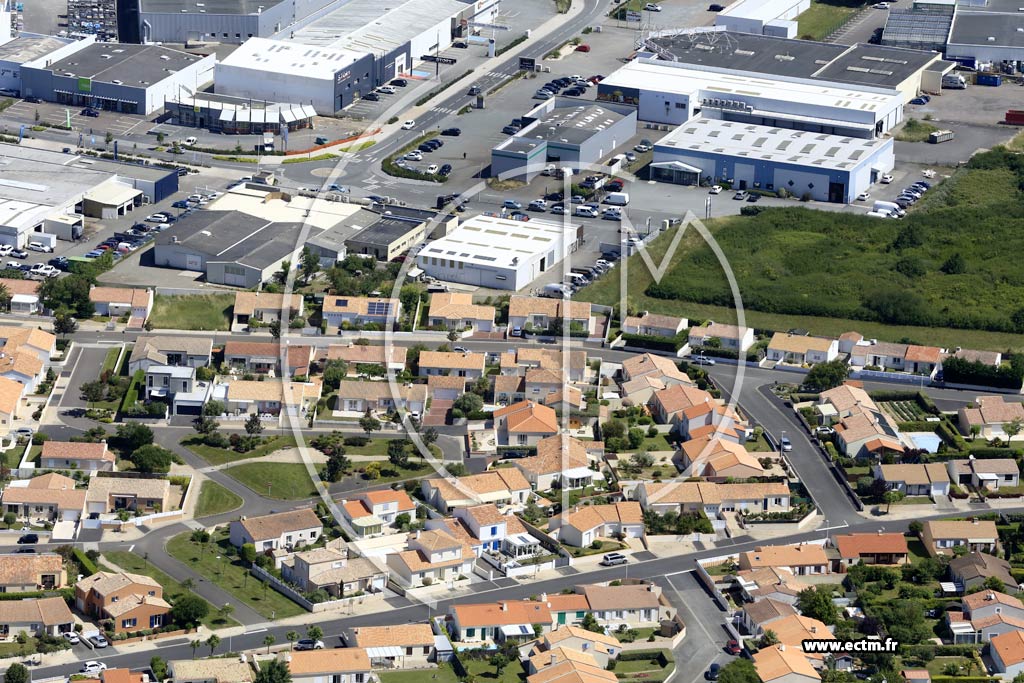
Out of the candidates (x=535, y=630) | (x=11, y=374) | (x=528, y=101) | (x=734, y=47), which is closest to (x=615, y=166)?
(x=528, y=101)

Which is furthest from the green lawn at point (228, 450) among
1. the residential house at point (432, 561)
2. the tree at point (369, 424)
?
the residential house at point (432, 561)

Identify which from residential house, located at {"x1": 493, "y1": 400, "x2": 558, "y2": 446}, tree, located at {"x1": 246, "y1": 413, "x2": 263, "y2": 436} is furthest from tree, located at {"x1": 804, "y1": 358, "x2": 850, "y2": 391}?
tree, located at {"x1": 246, "y1": 413, "x2": 263, "y2": 436}

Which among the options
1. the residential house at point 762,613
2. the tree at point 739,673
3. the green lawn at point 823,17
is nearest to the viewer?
the tree at point 739,673

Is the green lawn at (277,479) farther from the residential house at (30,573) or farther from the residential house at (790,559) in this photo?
the residential house at (790,559)

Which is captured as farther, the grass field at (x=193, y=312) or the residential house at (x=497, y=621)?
the grass field at (x=193, y=312)

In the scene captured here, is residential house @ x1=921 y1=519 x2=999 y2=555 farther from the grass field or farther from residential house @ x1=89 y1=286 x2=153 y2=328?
residential house @ x1=89 y1=286 x2=153 y2=328

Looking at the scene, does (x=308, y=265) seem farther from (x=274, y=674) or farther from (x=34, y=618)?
(x=274, y=674)

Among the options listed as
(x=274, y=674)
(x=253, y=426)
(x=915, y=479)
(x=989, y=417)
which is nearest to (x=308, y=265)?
(x=253, y=426)
